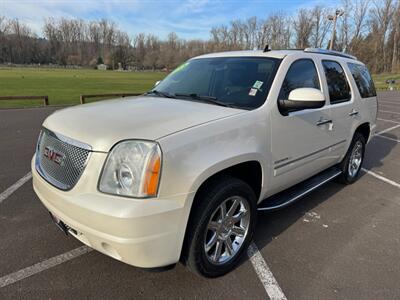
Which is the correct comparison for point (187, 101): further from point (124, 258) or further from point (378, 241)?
point (378, 241)

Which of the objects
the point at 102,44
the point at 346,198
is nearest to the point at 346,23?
the point at 346,198

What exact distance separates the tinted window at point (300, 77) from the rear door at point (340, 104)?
0.31 m

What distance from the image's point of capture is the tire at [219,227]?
2475 millimetres

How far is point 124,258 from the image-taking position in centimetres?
224

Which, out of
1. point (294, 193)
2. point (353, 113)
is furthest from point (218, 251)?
point (353, 113)

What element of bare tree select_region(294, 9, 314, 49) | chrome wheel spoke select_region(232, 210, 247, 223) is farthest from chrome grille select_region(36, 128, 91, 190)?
bare tree select_region(294, 9, 314, 49)

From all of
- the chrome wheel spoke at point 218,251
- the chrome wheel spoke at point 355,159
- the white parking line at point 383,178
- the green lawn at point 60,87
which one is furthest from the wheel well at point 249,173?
the green lawn at point 60,87

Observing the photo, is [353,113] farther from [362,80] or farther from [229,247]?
[229,247]

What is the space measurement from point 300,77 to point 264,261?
6.53ft

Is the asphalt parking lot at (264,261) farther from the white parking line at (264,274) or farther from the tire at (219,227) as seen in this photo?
the tire at (219,227)

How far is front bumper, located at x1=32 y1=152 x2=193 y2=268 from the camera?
2.11 metres

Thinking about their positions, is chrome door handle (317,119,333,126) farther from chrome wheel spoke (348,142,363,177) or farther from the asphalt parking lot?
chrome wheel spoke (348,142,363,177)

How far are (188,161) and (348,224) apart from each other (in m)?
2.57

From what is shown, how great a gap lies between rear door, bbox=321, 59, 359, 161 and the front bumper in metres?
2.66
